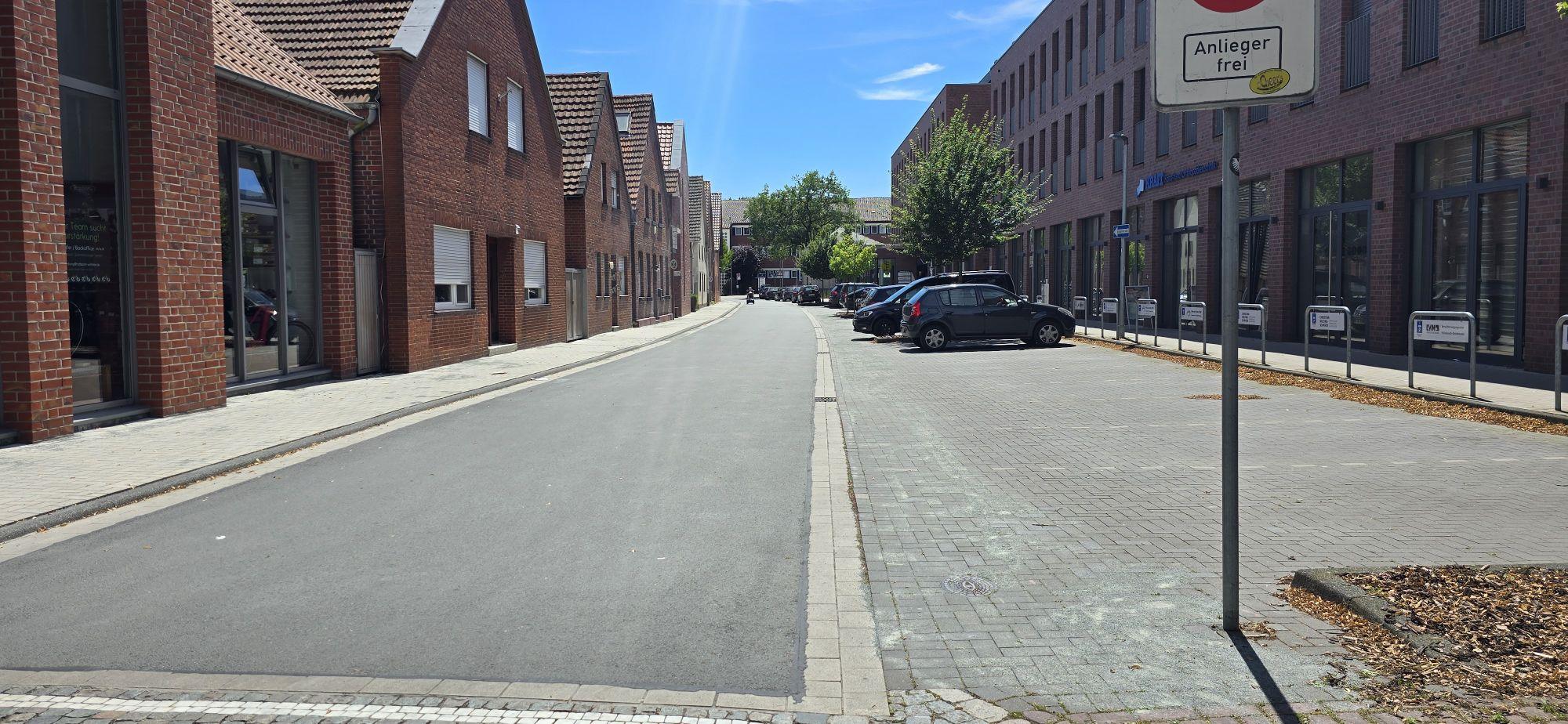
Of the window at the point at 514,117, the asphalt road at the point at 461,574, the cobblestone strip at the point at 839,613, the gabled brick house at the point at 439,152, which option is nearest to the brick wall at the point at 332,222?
the gabled brick house at the point at 439,152

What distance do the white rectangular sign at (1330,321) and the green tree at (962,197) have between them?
23.0m

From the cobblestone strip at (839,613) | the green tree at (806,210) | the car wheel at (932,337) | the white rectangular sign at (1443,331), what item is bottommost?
the cobblestone strip at (839,613)

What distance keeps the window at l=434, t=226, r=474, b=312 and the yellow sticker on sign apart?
16069 millimetres

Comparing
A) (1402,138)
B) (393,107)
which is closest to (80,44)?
(393,107)

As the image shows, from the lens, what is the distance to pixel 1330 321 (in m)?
16.8

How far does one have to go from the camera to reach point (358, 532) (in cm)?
623

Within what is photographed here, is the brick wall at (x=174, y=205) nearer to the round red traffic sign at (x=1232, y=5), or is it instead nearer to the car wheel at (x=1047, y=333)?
the round red traffic sign at (x=1232, y=5)

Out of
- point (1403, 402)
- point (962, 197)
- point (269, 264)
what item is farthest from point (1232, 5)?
point (962, 197)

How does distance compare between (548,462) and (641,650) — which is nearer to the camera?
(641,650)

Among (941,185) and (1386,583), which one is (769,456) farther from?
(941,185)

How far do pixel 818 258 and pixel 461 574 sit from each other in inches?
3911

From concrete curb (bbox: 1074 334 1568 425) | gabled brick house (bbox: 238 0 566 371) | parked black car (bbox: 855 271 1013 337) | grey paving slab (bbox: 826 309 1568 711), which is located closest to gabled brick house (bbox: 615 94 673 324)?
parked black car (bbox: 855 271 1013 337)

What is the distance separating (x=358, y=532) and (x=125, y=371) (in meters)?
6.36

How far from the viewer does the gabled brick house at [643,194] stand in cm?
3962
